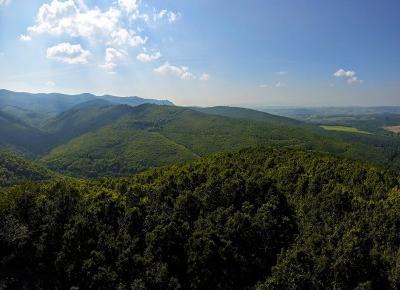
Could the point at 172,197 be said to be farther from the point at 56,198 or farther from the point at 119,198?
the point at 56,198

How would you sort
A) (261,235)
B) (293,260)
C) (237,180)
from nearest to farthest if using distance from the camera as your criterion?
1. (293,260)
2. (261,235)
3. (237,180)

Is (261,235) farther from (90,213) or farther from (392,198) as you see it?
(90,213)

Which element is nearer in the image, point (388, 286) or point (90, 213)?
point (388, 286)

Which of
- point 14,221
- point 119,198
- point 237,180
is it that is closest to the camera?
point 14,221

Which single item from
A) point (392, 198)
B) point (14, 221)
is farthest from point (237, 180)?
point (14, 221)

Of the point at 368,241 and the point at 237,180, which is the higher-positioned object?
the point at 237,180

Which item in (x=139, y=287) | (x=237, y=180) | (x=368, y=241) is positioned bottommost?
(x=139, y=287)
